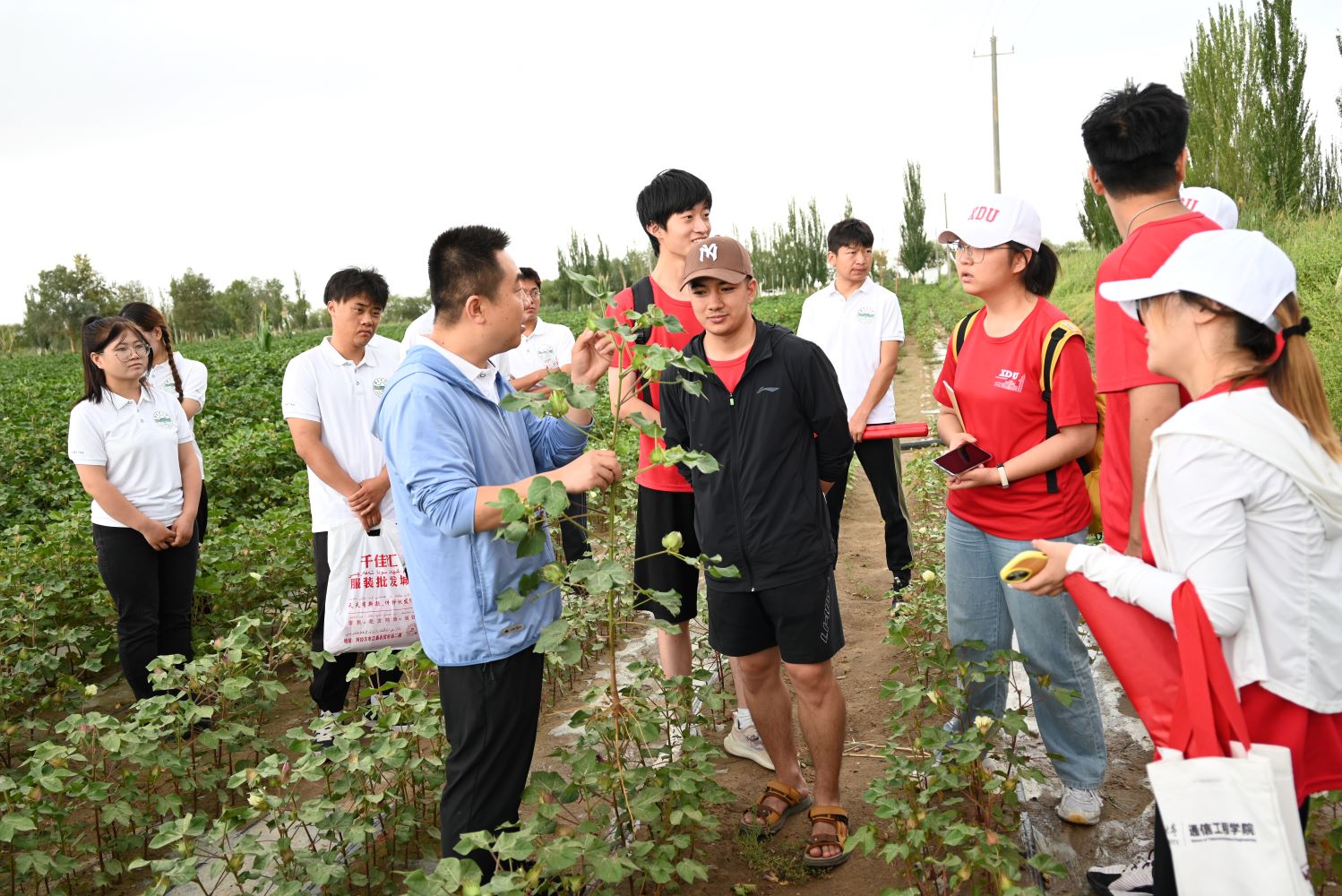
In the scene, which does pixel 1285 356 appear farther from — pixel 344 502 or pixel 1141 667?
→ pixel 344 502

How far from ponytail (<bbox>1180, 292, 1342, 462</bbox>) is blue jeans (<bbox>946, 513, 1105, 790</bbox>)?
3.74ft

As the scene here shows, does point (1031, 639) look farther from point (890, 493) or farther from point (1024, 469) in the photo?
point (890, 493)

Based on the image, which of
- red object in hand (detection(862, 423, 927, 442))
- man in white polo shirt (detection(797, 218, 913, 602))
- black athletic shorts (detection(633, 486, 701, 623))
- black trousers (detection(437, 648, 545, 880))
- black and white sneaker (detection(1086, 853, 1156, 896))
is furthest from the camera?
man in white polo shirt (detection(797, 218, 913, 602))

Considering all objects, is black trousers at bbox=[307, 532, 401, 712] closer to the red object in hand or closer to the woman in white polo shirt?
the woman in white polo shirt

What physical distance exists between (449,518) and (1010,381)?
173cm

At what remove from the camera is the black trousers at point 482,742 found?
91.4 inches

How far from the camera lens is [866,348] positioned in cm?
500

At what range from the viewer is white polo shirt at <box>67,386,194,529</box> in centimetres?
395

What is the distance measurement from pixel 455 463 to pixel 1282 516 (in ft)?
5.57

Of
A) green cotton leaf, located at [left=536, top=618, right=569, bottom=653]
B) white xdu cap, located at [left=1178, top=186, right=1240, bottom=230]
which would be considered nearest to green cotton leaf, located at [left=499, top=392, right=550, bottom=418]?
green cotton leaf, located at [left=536, top=618, right=569, bottom=653]

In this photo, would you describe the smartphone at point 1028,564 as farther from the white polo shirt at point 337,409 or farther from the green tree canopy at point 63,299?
the green tree canopy at point 63,299

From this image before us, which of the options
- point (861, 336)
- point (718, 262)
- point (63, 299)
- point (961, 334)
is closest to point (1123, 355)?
point (961, 334)

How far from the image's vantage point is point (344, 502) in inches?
147

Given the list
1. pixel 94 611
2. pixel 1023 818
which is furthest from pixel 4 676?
pixel 1023 818
